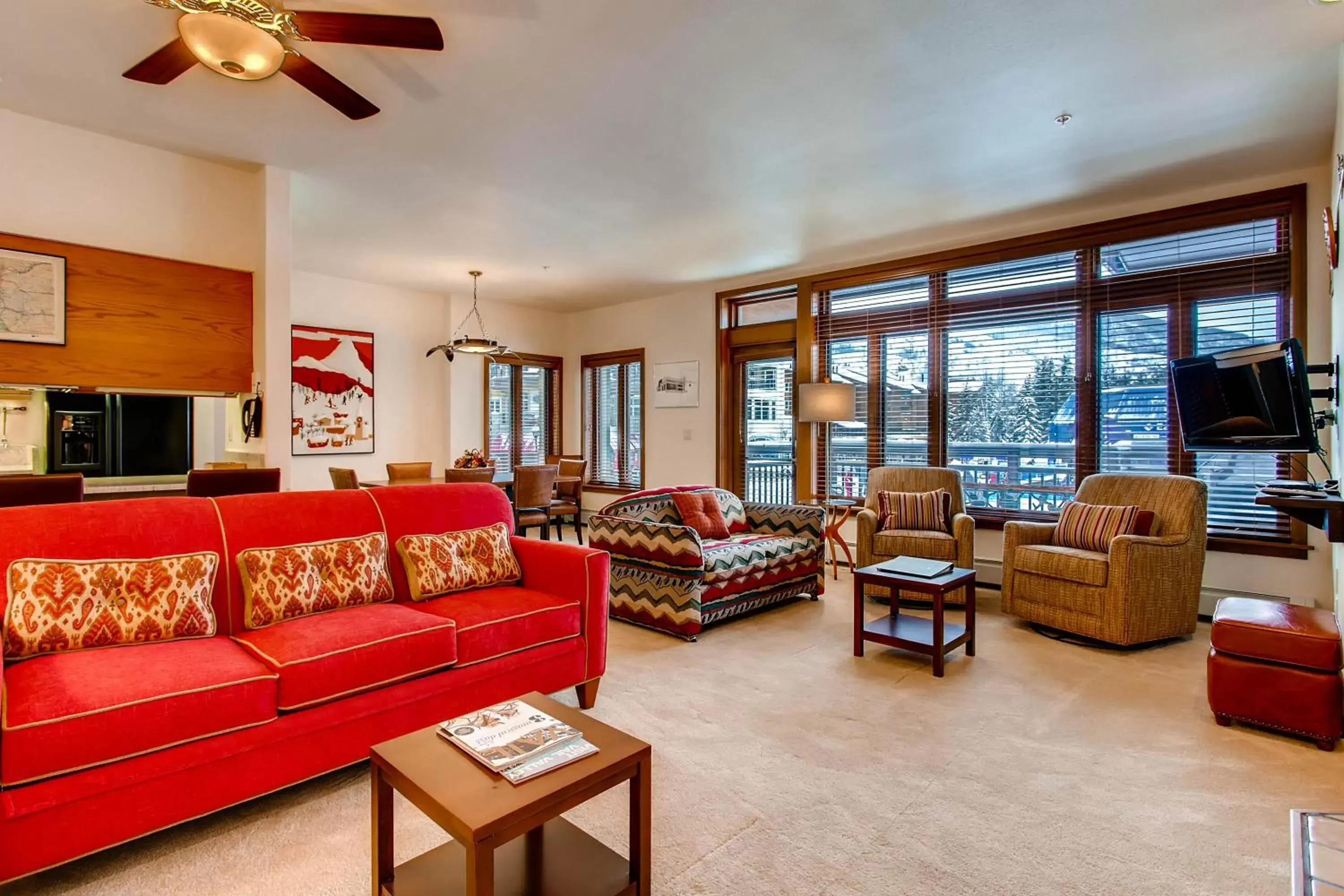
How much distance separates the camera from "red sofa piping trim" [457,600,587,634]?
250 centimetres

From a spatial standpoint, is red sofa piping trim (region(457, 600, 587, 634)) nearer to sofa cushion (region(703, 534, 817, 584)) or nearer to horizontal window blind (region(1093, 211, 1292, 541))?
sofa cushion (region(703, 534, 817, 584))

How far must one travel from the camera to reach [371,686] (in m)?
2.20

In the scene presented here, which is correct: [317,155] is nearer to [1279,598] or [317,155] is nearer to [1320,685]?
[1320,685]

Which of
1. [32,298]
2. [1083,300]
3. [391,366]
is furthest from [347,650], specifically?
[391,366]

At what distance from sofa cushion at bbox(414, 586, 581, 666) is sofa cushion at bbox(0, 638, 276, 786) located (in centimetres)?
65

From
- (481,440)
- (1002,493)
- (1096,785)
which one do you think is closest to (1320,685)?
(1096,785)

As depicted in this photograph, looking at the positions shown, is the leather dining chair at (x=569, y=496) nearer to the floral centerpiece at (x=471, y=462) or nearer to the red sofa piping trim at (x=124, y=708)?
the floral centerpiece at (x=471, y=462)

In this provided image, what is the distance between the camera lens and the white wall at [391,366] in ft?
21.3

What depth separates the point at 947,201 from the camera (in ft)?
14.7

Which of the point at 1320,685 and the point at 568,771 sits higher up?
the point at 568,771

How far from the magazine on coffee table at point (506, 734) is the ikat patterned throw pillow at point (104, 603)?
119 cm

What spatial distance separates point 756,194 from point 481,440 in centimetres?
461

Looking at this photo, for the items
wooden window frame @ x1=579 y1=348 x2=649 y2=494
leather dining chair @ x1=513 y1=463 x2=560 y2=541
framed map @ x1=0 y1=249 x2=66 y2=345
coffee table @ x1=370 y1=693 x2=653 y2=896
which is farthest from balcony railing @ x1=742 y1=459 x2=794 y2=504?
framed map @ x1=0 y1=249 x2=66 y2=345

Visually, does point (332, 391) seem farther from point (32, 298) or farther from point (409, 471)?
point (32, 298)
